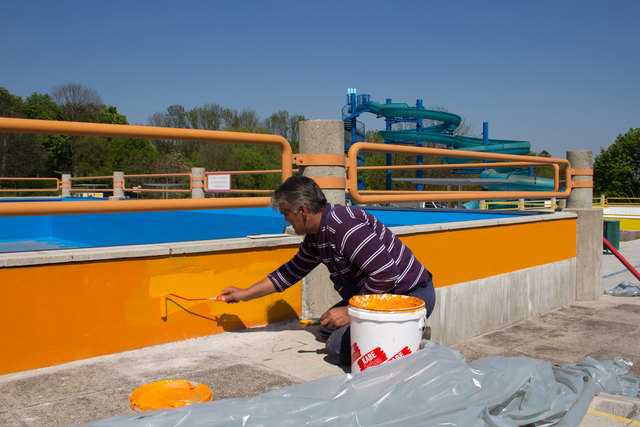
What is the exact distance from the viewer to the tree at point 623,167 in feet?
136

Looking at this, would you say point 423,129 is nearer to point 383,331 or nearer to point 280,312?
point 280,312

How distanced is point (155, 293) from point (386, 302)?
4.86 feet

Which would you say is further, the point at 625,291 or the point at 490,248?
the point at 625,291

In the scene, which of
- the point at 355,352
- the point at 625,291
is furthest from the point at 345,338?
the point at 625,291

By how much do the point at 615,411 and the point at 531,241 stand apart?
12.6 feet

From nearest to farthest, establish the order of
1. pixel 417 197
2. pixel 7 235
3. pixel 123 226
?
pixel 417 197
pixel 123 226
pixel 7 235

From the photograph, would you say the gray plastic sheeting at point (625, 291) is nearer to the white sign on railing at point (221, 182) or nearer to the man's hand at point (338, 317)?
the white sign on railing at point (221, 182)

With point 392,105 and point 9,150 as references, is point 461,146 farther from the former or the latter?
point 9,150

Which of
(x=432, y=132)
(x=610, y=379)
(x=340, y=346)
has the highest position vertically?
(x=432, y=132)

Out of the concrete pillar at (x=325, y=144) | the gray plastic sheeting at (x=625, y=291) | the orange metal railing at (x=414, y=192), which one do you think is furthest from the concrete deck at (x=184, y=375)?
the gray plastic sheeting at (x=625, y=291)

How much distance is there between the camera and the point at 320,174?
4.14 metres

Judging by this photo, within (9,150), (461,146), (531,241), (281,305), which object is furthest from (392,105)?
(9,150)

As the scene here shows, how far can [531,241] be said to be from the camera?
635 cm

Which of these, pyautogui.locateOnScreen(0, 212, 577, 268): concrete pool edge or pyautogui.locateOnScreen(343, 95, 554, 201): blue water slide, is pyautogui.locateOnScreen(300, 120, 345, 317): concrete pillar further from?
pyautogui.locateOnScreen(343, 95, 554, 201): blue water slide
